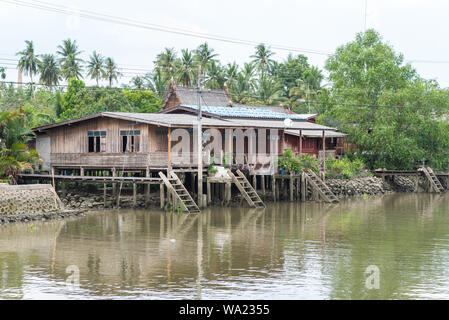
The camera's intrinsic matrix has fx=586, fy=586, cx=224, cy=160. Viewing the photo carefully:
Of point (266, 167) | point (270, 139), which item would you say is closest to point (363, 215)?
point (266, 167)

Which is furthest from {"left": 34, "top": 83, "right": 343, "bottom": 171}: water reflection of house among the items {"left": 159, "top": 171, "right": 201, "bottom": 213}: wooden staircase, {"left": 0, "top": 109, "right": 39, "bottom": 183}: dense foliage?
{"left": 0, "top": 109, "right": 39, "bottom": 183}: dense foliage

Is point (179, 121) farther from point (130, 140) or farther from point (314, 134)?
point (314, 134)

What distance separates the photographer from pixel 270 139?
1451 inches

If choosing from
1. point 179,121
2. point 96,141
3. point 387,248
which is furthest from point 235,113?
point 387,248

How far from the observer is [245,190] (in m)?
31.0

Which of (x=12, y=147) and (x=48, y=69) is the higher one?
(x=48, y=69)

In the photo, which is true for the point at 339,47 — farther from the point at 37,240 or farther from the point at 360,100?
the point at 37,240

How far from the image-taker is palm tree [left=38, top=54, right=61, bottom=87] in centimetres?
6644

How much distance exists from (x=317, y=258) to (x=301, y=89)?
51.7 m

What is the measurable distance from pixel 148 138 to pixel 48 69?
3992 centimetres

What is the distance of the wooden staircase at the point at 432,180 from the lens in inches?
1656

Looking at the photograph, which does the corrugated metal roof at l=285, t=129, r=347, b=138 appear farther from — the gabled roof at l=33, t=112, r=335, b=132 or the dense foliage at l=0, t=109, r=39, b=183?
the dense foliage at l=0, t=109, r=39, b=183

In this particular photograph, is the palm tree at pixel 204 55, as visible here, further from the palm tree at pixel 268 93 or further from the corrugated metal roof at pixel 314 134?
the corrugated metal roof at pixel 314 134
